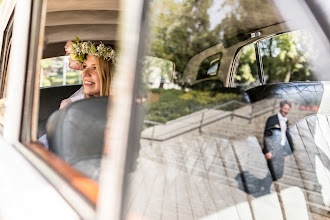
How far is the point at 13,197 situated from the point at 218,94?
2.84ft

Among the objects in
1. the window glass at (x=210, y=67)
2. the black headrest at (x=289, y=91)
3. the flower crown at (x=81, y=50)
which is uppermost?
the flower crown at (x=81, y=50)

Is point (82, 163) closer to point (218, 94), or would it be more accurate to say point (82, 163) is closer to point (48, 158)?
point (48, 158)

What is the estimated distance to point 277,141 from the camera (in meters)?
1.58

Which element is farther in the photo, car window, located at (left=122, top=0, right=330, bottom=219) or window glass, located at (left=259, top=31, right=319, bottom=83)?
window glass, located at (left=259, top=31, right=319, bottom=83)

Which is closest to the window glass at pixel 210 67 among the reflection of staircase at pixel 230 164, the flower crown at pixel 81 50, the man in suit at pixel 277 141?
the reflection of staircase at pixel 230 164

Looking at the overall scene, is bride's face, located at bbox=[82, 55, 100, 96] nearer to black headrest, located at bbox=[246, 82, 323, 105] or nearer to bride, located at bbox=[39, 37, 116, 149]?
bride, located at bbox=[39, 37, 116, 149]

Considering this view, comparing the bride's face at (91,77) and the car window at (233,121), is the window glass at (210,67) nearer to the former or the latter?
the car window at (233,121)

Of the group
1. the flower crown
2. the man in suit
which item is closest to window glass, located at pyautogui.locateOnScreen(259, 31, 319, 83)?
the man in suit

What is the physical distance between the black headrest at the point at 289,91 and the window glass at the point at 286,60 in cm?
4

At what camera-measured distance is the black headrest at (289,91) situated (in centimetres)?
142

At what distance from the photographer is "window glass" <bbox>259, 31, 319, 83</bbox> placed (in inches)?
45.1

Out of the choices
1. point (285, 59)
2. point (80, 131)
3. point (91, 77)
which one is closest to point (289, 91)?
point (285, 59)

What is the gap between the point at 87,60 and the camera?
302 cm

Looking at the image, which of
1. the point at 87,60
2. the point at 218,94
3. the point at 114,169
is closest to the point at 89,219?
the point at 114,169
